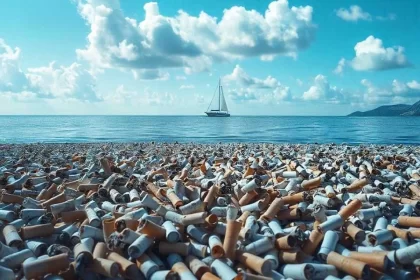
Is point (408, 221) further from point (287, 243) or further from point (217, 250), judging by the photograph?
point (217, 250)

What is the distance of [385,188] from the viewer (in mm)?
7125

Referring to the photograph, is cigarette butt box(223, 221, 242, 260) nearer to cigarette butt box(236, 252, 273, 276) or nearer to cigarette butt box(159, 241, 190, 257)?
cigarette butt box(236, 252, 273, 276)

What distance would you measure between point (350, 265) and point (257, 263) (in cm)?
110

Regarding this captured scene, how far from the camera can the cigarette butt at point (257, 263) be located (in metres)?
3.99

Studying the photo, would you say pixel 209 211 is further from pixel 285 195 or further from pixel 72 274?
pixel 72 274

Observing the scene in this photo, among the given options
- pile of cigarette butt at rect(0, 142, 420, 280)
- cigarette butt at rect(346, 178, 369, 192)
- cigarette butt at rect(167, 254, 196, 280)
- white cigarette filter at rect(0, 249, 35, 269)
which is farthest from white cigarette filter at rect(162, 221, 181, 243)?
cigarette butt at rect(346, 178, 369, 192)

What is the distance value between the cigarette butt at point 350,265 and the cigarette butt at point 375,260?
0.14 m

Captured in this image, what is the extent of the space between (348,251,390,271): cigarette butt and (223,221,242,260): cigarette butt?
4.94ft

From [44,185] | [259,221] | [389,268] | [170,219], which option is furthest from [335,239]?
[44,185]

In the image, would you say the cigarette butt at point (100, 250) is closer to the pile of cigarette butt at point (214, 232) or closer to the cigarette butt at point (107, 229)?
the pile of cigarette butt at point (214, 232)

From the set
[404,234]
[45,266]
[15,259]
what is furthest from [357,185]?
[15,259]

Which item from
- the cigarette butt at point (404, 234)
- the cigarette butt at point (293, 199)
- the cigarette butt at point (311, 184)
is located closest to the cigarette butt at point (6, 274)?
the cigarette butt at point (293, 199)

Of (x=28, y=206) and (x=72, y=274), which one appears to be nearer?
(x=72, y=274)

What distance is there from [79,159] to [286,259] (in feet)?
34.5
